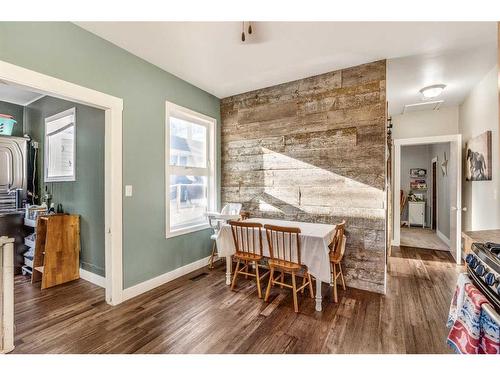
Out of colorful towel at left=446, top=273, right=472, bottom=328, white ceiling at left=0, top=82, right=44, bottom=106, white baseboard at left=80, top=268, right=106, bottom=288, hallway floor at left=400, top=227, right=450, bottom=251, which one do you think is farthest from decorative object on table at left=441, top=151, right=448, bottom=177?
white ceiling at left=0, top=82, right=44, bottom=106

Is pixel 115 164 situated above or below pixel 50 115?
below

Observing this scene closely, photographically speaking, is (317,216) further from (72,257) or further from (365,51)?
(72,257)

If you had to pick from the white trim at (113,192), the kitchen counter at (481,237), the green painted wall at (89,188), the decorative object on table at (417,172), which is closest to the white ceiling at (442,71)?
the kitchen counter at (481,237)

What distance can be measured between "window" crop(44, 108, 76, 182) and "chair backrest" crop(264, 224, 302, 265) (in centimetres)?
286

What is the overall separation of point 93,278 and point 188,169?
190cm

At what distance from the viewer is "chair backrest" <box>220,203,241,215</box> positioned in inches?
146

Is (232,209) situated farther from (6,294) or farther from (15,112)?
(15,112)

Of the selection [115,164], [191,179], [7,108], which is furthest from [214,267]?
[7,108]

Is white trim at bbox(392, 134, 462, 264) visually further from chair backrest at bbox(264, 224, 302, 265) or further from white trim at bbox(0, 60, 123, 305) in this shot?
white trim at bbox(0, 60, 123, 305)

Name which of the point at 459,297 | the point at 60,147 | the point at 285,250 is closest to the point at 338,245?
the point at 285,250

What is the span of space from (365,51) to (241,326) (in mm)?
3096

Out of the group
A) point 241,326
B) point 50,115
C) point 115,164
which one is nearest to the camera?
point 241,326

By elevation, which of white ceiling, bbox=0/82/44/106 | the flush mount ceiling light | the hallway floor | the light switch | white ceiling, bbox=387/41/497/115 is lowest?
the hallway floor
